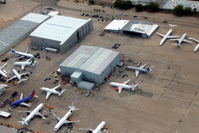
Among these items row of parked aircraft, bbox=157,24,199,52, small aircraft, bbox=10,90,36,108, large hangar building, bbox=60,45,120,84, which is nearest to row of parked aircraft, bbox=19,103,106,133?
small aircraft, bbox=10,90,36,108

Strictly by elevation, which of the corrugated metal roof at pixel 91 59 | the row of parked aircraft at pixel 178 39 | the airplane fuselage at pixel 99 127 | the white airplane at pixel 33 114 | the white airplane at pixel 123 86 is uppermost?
the row of parked aircraft at pixel 178 39

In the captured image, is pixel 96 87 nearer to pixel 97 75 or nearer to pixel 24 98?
pixel 97 75

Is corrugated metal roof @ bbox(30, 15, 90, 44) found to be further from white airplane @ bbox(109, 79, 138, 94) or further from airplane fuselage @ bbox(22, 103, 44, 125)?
airplane fuselage @ bbox(22, 103, 44, 125)

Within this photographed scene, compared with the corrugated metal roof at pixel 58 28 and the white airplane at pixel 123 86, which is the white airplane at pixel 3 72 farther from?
the white airplane at pixel 123 86

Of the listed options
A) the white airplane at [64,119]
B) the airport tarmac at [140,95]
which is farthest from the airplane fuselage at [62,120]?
the airport tarmac at [140,95]

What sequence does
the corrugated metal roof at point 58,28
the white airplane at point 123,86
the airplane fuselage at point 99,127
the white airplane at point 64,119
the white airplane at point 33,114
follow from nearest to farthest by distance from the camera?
the airplane fuselage at point 99,127, the white airplane at point 64,119, the white airplane at point 33,114, the white airplane at point 123,86, the corrugated metal roof at point 58,28

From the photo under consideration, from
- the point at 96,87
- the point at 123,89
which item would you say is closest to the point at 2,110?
the point at 96,87

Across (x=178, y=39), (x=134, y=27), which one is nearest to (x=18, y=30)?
(x=134, y=27)

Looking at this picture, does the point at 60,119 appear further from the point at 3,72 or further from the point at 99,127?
the point at 3,72

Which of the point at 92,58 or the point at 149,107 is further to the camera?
the point at 92,58
